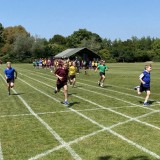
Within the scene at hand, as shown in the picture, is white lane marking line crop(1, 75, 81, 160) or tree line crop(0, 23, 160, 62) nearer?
white lane marking line crop(1, 75, 81, 160)

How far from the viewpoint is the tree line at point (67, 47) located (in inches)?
4250

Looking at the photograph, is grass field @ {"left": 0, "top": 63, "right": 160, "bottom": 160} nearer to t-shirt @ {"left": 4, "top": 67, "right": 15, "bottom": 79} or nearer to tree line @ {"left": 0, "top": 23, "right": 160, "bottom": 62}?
t-shirt @ {"left": 4, "top": 67, "right": 15, "bottom": 79}

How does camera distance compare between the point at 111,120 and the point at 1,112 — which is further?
the point at 1,112

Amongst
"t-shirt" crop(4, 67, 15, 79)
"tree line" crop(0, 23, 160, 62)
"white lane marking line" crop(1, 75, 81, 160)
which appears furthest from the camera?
"tree line" crop(0, 23, 160, 62)

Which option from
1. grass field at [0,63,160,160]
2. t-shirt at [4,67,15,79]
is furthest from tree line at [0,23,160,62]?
grass field at [0,63,160,160]

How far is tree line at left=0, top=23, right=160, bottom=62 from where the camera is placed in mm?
107938

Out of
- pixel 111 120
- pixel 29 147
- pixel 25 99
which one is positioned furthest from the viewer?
pixel 25 99

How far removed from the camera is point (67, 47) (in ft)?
423

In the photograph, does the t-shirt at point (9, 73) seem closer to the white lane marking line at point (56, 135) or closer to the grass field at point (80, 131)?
the grass field at point (80, 131)

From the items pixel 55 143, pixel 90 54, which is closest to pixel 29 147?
pixel 55 143

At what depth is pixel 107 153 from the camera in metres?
8.09

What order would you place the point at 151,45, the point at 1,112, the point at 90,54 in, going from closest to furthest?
the point at 1,112, the point at 90,54, the point at 151,45

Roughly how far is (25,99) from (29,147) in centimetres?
934

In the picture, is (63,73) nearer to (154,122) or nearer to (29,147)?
(154,122)
